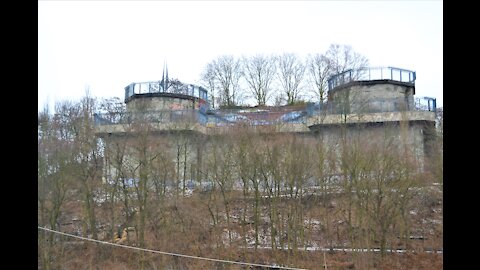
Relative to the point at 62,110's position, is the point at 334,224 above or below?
below

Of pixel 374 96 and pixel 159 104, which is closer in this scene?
pixel 374 96

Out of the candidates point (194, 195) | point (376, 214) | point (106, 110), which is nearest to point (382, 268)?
point (376, 214)

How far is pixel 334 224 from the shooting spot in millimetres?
5098

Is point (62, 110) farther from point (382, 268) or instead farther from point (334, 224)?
point (382, 268)

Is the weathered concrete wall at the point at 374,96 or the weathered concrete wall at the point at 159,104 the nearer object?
the weathered concrete wall at the point at 374,96

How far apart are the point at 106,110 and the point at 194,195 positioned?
1.48m

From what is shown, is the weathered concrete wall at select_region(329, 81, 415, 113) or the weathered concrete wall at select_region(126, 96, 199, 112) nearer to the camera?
the weathered concrete wall at select_region(329, 81, 415, 113)
